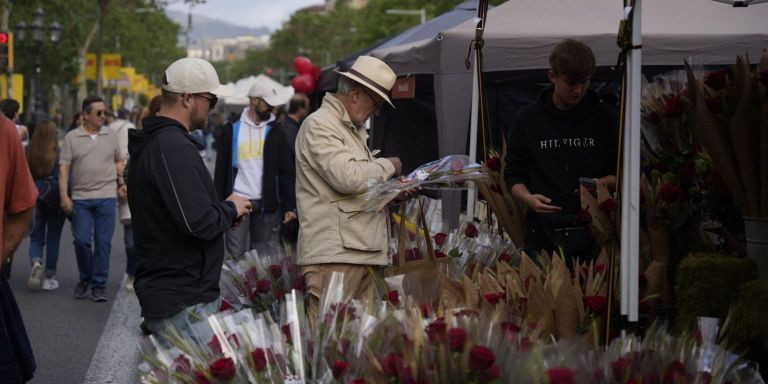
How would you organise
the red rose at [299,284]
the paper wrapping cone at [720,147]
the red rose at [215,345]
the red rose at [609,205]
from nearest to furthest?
the red rose at [215,345] < the paper wrapping cone at [720,147] < the red rose at [609,205] < the red rose at [299,284]

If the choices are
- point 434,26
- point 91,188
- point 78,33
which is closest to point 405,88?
point 434,26

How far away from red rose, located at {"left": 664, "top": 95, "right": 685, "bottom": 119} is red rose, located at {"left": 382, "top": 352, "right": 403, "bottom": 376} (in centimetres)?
187

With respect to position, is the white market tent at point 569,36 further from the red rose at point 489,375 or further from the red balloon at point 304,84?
the red balloon at point 304,84

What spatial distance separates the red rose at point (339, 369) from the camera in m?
3.50

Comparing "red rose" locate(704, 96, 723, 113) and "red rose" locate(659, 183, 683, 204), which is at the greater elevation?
"red rose" locate(704, 96, 723, 113)

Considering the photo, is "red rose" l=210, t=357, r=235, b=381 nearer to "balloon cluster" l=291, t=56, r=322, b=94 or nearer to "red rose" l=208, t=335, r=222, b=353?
"red rose" l=208, t=335, r=222, b=353

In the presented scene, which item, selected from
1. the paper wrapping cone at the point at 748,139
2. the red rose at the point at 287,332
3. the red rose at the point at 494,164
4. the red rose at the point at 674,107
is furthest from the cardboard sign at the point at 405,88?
the red rose at the point at 287,332

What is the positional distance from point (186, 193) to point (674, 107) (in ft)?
6.50

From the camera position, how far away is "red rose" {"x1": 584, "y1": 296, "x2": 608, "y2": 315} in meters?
4.12

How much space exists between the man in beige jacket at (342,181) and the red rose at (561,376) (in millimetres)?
1606

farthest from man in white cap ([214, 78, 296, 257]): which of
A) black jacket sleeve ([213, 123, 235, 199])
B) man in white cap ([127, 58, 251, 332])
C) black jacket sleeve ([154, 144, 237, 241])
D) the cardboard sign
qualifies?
black jacket sleeve ([154, 144, 237, 241])

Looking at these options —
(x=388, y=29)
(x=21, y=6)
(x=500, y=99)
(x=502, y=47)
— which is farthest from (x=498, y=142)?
(x=388, y=29)

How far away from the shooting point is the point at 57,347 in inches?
320

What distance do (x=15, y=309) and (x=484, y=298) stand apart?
191cm
